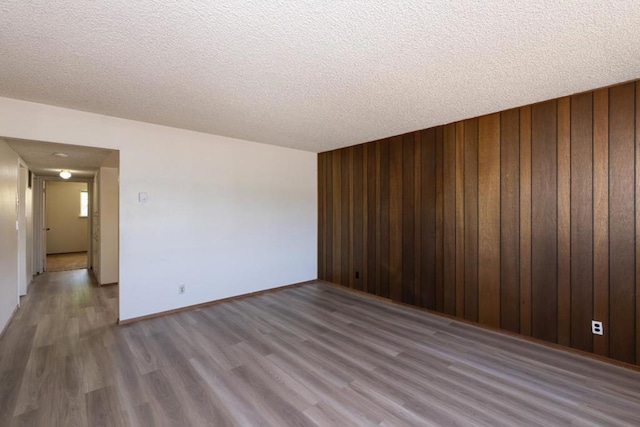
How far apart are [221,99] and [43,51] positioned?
1240 mm

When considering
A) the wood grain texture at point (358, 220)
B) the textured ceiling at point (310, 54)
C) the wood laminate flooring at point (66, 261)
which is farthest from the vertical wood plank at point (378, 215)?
the wood laminate flooring at point (66, 261)

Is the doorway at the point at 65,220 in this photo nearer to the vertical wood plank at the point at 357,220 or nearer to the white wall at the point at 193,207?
the white wall at the point at 193,207

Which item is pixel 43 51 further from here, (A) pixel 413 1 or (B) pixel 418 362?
(B) pixel 418 362

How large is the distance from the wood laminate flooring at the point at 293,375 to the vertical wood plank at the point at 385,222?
73cm

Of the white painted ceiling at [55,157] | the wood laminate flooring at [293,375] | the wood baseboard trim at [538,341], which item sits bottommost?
the wood laminate flooring at [293,375]

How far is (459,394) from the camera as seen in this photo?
83.3 inches

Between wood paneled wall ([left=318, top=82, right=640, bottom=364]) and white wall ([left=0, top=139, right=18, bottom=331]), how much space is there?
4.49 metres

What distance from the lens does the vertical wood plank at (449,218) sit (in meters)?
3.54

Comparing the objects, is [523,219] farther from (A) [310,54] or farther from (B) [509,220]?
(A) [310,54]

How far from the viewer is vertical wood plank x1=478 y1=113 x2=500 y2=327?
126 inches

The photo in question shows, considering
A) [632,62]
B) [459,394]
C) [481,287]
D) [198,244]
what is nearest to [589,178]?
[632,62]

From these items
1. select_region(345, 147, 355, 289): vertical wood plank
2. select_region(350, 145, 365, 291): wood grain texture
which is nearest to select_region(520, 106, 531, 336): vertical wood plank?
select_region(350, 145, 365, 291): wood grain texture

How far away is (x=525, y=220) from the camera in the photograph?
9.81 feet

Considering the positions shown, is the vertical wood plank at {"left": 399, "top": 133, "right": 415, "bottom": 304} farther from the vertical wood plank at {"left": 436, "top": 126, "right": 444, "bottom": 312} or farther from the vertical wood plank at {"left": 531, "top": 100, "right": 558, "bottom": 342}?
the vertical wood plank at {"left": 531, "top": 100, "right": 558, "bottom": 342}
